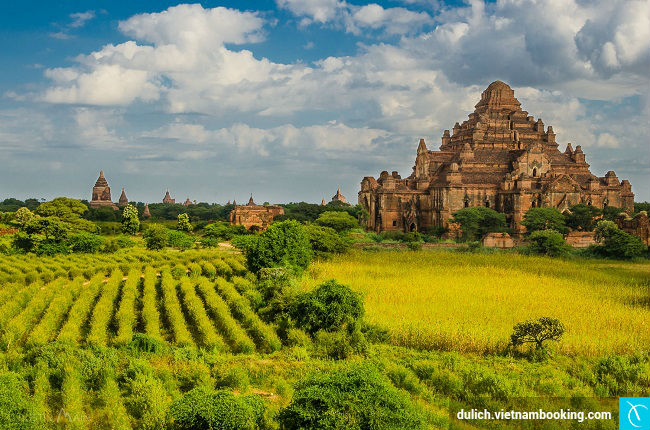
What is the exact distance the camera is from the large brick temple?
185 feet

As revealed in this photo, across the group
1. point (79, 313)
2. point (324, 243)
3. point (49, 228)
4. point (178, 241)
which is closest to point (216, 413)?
point (79, 313)

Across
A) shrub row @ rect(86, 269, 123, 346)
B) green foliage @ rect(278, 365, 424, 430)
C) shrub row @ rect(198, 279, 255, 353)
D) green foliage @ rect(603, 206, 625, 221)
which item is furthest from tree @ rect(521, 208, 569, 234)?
green foliage @ rect(278, 365, 424, 430)

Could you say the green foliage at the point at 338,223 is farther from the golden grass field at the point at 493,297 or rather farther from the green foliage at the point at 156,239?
the golden grass field at the point at 493,297

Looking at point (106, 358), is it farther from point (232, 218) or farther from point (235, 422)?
point (232, 218)

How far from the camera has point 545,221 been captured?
51.1m

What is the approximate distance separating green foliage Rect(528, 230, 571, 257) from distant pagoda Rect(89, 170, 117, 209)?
9051 centimetres

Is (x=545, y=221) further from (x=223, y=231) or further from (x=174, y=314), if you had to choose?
(x=174, y=314)

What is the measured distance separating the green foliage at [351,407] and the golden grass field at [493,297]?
27.1 feet

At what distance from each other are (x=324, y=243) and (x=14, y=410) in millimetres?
31272

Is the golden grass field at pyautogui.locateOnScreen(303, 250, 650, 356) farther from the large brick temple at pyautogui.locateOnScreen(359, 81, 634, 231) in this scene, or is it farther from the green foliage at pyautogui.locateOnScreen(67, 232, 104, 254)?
the green foliage at pyautogui.locateOnScreen(67, 232, 104, 254)

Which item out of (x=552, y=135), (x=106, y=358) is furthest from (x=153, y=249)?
(x=552, y=135)

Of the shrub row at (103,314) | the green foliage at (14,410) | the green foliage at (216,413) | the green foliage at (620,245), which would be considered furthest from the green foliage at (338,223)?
the green foliage at (216,413)

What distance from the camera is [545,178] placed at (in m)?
57.1

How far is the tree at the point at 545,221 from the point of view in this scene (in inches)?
2003
